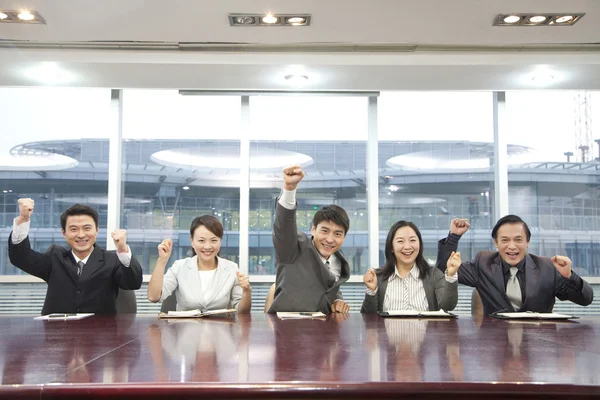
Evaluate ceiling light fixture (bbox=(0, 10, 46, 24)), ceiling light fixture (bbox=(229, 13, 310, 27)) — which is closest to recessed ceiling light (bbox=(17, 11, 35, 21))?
ceiling light fixture (bbox=(0, 10, 46, 24))

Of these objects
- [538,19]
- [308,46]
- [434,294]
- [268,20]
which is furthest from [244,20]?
[434,294]

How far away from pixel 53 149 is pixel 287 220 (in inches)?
140

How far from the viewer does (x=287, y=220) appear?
111 inches

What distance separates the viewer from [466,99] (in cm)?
551

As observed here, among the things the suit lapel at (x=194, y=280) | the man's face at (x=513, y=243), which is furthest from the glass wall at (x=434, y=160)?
the suit lapel at (x=194, y=280)

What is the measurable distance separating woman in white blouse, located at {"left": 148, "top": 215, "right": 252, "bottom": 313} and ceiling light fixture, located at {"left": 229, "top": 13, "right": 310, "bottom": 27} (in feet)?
4.55

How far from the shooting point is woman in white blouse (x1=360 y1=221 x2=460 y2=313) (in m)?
3.11

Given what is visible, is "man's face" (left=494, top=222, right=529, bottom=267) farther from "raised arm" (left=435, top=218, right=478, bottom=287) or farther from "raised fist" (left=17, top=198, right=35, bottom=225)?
"raised fist" (left=17, top=198, right=35, bottom=225)

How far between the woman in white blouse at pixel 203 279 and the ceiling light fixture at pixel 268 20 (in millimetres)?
1386

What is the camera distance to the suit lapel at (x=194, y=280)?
3117 mm

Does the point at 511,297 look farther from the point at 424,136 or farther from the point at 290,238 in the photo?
the point at 424,136

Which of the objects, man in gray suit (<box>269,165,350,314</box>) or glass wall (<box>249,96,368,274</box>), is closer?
man in gray suit (<box>269,165,350,314</box>)

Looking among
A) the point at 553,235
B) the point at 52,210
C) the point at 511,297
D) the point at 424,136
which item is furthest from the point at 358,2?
the point at 52,210

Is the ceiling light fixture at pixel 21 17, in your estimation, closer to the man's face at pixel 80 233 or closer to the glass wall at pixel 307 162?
the man's face at pixel 80 233
